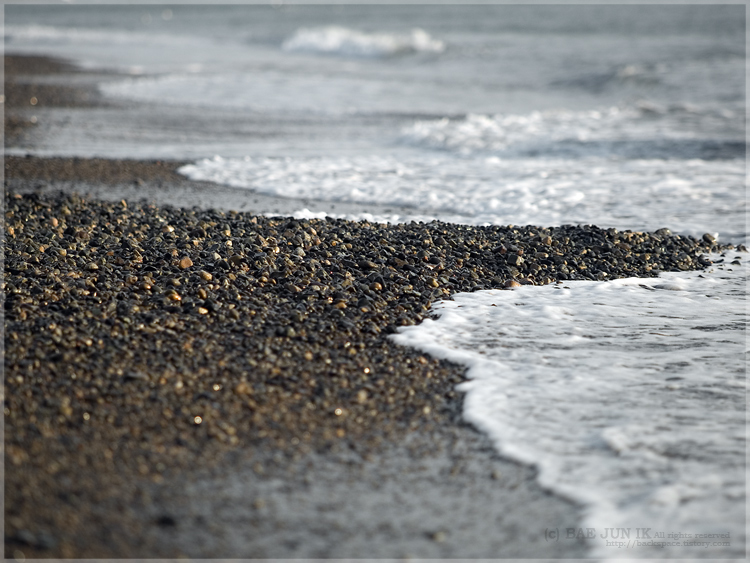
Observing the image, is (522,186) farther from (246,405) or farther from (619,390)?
(246,405)

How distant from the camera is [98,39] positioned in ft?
139

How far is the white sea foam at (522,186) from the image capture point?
8617 millimetres

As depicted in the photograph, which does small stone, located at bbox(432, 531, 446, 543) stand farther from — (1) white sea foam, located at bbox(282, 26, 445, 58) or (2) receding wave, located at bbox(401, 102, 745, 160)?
(1) white sea foam, located at bbox(282, 26, 445, 58)

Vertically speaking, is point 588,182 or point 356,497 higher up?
point 588,182

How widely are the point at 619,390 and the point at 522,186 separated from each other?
19.6ft

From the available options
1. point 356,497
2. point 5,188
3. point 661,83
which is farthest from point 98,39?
point 356,497

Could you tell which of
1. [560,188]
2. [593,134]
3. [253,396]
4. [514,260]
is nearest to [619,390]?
[253,396]

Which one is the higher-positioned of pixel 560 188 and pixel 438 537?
pixel 560 188

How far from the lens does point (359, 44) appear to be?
124ft

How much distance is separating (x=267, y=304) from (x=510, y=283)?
212cm

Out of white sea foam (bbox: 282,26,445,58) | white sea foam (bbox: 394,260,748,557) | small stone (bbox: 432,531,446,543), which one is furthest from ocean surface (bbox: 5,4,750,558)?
white sea foam (bbox: 282,26,445,58)

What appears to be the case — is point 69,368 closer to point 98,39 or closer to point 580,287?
point 580,287

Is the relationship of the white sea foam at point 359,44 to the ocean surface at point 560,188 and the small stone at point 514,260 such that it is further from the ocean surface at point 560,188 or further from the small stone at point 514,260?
the small stone at point 514,260

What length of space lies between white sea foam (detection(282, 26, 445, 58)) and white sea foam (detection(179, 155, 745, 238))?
2458cm
